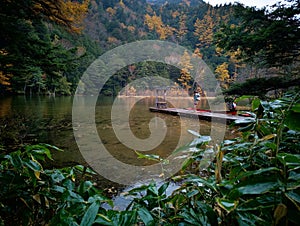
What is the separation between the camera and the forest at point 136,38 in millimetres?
4922

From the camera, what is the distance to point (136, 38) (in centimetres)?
5012

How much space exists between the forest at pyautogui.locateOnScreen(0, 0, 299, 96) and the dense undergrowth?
15.7 feet

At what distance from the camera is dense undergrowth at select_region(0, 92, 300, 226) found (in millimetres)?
396

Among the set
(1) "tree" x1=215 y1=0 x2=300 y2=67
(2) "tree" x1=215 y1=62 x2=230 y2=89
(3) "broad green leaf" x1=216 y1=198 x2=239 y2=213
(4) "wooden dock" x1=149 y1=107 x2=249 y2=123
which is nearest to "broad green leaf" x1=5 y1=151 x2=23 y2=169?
(3) "broad green leaf" x1=216 y1=198 x2=239 y2=213

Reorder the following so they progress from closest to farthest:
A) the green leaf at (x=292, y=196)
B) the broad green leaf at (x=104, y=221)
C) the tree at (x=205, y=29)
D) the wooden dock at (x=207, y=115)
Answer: the green leaf at (x=292, y=196) < the broad green leaf at (x=104, y=221) < the wooden dock at (x=207, y=115) < the tree at (x=205, y=29)

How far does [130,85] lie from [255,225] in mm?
34371

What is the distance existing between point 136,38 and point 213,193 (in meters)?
52.7

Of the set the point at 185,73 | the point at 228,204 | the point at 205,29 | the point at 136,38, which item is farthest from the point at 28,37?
the point at 136,38

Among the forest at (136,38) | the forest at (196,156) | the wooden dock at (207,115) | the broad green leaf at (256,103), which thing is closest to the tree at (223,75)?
the forest at (136,38)

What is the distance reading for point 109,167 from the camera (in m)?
3.15

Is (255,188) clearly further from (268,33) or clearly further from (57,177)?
(268,33)

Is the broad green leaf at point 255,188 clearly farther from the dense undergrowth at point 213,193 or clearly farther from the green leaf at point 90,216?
the green leaf at point 90,216

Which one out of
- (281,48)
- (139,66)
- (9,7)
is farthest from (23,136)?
(139,66)

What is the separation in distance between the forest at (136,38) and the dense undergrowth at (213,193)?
15.7ft
